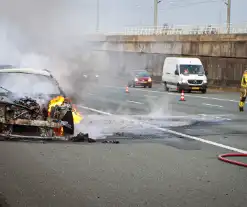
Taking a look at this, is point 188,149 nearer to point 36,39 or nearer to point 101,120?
point 101,120

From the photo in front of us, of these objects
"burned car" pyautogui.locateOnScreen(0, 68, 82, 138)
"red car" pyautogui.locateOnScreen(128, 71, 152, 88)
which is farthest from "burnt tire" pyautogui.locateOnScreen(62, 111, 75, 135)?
"red car" pyautogui.locateOnScreen(128, 71, 152, 88)

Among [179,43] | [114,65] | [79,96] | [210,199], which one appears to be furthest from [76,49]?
[179,43]

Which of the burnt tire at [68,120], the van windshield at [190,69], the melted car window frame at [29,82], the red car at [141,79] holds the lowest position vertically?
the red car at [141,79]

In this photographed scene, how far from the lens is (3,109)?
1277cm

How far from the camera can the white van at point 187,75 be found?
41062mm

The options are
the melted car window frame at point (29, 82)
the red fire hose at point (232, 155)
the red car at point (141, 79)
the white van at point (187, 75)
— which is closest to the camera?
the red fire hose at point (232, 155)

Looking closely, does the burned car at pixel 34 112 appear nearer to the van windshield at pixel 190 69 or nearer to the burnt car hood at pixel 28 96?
the burnt car hood at pixel 28 96

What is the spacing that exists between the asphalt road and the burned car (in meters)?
0.46

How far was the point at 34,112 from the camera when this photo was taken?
12.8 meters

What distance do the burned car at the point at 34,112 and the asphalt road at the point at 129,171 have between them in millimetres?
455

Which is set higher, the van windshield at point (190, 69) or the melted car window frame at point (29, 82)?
the melted car window frame at point (29, 82)

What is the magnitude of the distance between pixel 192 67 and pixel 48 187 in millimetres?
34346

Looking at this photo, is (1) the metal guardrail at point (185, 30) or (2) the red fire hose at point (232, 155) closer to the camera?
(2) the red fire hose at point (232, 155)

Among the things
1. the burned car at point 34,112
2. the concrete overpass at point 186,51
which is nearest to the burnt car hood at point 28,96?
the burned car at point 34,112
